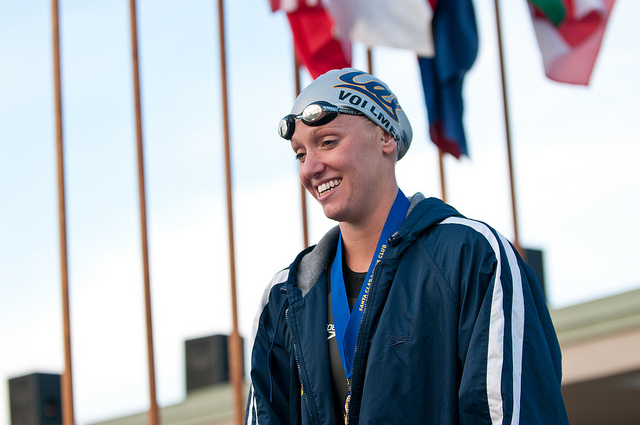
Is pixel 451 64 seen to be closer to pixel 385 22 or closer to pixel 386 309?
pixel 385 22

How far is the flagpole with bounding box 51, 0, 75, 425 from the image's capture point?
874cm

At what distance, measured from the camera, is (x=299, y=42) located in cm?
861

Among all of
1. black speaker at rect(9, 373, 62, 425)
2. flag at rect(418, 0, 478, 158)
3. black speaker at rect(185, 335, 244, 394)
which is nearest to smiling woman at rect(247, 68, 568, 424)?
flag at rect(418, 0, 478, 158)

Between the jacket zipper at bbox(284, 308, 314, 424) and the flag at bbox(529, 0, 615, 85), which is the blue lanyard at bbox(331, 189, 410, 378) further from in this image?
the flag at bbox(529, 0, 615, 85)

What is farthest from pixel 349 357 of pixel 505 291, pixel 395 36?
pixel 395 36

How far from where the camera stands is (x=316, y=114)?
7.88 feet

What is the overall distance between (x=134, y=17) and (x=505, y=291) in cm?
834

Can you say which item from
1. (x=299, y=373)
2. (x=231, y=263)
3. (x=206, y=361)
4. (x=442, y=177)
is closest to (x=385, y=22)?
(x=442, y=177)

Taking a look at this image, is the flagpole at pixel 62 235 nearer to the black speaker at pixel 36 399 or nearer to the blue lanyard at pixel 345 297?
the black speaker at pixel 36 399

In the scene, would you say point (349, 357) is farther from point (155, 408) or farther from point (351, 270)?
point (155, 408)

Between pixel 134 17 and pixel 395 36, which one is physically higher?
pixel 134 17

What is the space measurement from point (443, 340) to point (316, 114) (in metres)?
0.71

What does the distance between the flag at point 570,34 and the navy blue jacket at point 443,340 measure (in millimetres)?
6246

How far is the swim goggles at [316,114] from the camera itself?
240cm
